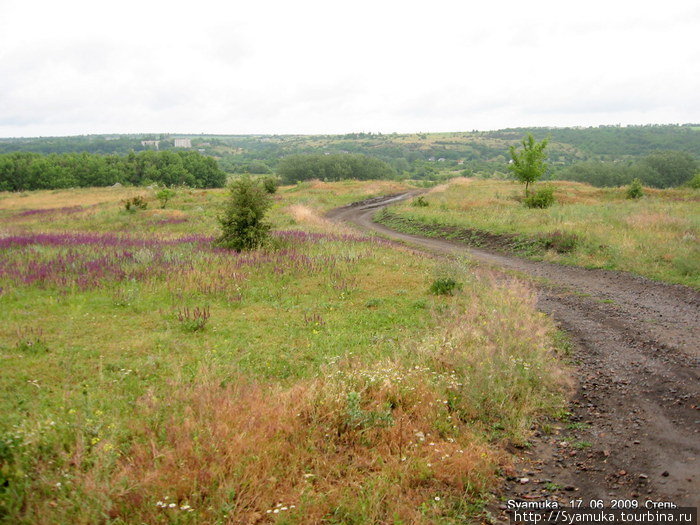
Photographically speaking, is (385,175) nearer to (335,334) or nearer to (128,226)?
(128,226)

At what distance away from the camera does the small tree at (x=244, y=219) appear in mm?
16312

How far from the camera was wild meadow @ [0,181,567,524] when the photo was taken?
410 cm

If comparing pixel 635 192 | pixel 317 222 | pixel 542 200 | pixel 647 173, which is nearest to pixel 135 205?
pixel 317 222

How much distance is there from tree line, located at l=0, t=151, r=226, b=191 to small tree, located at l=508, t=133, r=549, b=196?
5385cm

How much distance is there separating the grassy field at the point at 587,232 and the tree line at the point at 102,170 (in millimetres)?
55039

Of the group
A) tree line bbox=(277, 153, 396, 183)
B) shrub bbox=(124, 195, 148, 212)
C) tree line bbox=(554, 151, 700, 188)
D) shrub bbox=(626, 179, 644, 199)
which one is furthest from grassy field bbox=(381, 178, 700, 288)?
tree line bbox=(277, 153, 396, 183)

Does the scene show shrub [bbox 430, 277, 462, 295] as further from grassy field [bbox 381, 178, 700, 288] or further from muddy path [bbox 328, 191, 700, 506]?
grassy field [bbox 381, 178, 700, 288]

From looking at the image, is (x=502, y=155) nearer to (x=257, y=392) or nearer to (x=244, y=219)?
(x=244, y=219)

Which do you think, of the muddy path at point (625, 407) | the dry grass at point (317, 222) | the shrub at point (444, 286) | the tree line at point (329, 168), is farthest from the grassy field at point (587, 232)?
the tree line at point (329, 168)

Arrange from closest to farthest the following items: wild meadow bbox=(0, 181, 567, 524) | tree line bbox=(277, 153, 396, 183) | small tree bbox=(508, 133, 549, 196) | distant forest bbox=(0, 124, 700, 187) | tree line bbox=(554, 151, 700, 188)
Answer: wild meadow bbox=(0, 181, 567, 524), small tree bbox=(508, 133, 549, 196), tree line bbox=(554, 151, 700, 188), distant forest bbox=(0, 124, 700, 187), tree line bbox=(277, 153, 396, 183)

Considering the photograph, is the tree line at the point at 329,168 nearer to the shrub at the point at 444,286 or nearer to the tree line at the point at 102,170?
the tree line at the point at 102,170

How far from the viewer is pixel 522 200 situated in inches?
Result: 1196

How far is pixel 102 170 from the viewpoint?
79.8 meters

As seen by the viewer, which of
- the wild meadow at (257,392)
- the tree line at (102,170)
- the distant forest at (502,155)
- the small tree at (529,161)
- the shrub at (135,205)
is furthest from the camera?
the distant forest at (502,155)
